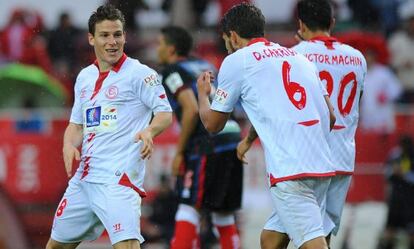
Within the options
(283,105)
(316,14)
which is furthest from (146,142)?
(316,14)

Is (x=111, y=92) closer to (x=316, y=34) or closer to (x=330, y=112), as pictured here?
(x=330, y=112)

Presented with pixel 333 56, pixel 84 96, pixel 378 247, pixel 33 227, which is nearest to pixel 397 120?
pixel 378 247

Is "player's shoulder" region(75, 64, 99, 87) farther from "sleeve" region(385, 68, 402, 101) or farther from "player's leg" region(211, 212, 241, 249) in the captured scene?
"sleeve" region(385, 68, 402, 101)

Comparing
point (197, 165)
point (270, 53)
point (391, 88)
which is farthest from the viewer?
point (391, 88)

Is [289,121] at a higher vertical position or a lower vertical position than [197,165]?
higher

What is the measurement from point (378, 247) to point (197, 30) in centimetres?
444

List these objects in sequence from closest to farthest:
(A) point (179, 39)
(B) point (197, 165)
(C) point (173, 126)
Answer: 1. (B) point (197, 165)
2. (A) point (179, 39)
3. (C) point (173, 126)

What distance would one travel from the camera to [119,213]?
9.65m

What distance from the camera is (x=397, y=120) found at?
56.4 feet

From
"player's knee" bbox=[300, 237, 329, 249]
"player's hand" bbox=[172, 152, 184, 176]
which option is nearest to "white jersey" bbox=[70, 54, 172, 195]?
"player's knee" bbox=[300, 237, 329, 249]

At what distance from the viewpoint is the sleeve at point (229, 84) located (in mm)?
9578

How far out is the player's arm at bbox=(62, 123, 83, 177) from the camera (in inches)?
383

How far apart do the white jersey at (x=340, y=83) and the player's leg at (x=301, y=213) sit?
95 cm

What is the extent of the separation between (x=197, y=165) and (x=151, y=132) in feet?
9.29
